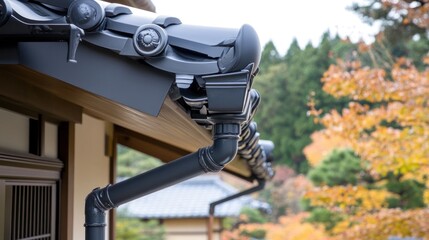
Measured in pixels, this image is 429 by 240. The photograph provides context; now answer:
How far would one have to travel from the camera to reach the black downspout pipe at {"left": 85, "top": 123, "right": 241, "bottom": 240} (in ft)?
6.49

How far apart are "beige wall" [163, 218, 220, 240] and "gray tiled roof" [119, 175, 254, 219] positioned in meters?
0.22

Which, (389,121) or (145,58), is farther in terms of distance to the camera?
(389,121)

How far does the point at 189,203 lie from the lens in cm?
1800

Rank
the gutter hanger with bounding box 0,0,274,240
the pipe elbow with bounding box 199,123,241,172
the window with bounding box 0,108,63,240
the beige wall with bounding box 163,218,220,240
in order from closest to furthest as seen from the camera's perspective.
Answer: the gutter hanger with bounding box 0,0,274,240, the pipe elbow with bounding box 199,123,241,172, the window with bounding box 0,108,63,240, the beige wall with bounding box 163,218,220,240

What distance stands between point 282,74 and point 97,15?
2446 centimetres

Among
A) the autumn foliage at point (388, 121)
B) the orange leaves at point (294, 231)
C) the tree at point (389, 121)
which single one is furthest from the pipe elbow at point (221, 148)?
the orange leaves at point (294, 231)

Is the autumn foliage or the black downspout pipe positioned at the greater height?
the autumn foliage

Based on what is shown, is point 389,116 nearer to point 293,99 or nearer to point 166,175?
point 166,175

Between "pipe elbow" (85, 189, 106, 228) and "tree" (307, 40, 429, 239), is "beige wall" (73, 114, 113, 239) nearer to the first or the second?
"pipe elbow" (85, 189, 106, 228)

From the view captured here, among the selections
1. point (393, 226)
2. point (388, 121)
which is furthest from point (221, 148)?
point (393, 226)

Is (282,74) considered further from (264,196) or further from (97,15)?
(97,15)

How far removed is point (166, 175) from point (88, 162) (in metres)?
2.28

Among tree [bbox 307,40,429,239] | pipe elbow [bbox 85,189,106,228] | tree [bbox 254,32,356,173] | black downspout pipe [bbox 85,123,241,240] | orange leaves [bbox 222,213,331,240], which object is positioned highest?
tree [bbox 254,32,356,173]

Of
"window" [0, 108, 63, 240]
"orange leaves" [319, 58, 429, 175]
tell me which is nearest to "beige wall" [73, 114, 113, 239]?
"window" [0, 108, 63, 240]
